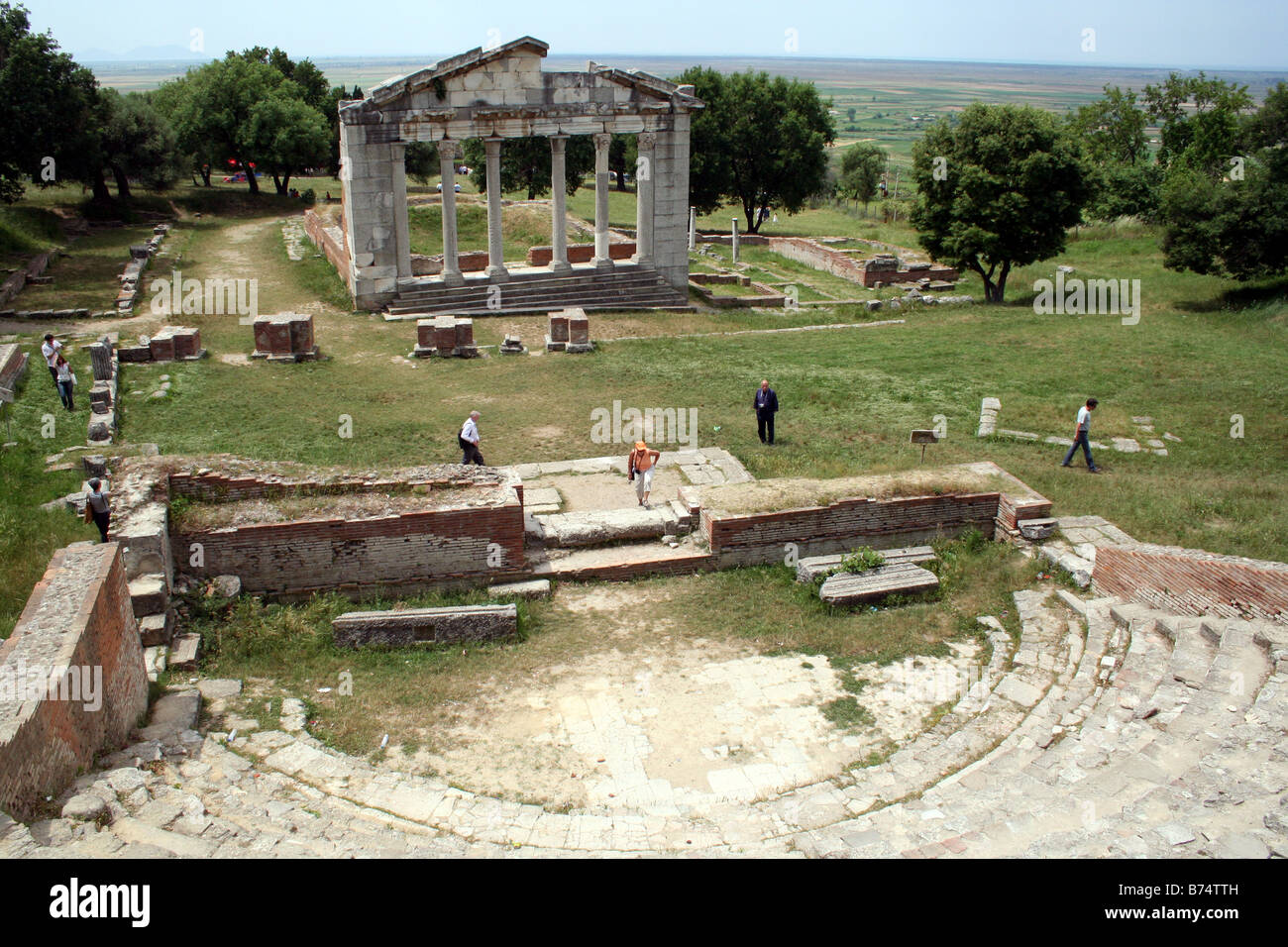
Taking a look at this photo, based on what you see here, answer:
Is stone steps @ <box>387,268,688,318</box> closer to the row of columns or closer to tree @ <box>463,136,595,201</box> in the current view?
the row of columns

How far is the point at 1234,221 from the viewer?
97.4ft

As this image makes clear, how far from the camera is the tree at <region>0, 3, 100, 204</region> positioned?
3441cm

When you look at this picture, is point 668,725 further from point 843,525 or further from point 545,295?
point 545,295

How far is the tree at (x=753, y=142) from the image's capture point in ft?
155

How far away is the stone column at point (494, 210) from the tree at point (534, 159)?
62.2 ft

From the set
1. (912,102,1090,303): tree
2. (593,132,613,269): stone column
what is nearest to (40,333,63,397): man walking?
(593,132,613,269): stone column

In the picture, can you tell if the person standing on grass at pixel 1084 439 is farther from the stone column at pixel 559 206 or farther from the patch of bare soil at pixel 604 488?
the stone column at pixel 559 206

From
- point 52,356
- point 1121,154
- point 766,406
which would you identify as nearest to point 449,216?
point 52,356

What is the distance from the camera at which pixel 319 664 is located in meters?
11.3

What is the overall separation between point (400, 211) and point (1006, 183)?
1862 cm

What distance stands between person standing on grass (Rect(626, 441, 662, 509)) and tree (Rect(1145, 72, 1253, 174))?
144 ft

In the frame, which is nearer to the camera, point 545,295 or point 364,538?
point 364,538

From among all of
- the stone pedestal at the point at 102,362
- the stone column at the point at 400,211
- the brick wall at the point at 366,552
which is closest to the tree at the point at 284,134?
the stone column at the point at 400,211

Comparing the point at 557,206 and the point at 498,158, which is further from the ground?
the point at 498,158
